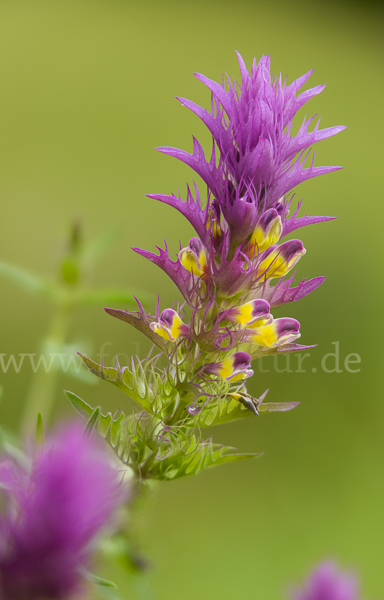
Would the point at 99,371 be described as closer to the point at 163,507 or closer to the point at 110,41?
the point at 163,507

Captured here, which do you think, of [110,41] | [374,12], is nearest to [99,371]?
[110,41]

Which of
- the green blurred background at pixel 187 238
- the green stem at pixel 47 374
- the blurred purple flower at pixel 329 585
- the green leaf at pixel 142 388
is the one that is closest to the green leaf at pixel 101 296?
the green stem at pixel 47 374

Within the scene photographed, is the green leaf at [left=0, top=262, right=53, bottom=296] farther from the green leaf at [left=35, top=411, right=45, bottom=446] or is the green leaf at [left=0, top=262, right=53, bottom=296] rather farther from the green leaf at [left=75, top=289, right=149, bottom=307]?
the green leaf at [left=35, top=411, right=45, bottom=446]

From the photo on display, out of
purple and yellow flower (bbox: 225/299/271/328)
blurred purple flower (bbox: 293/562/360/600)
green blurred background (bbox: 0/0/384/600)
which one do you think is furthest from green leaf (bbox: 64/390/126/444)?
green blurred background (bbox: 0/0/384/600)

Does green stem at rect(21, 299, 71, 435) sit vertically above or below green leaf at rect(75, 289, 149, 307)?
below

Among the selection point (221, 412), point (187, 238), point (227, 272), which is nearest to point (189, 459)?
point (221, 412)

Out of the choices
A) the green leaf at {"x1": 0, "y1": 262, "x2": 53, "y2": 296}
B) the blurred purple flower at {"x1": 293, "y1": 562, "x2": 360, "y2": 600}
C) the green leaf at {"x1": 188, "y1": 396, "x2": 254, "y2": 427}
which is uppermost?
the green leaf at {"x1": 0, "y1": 262, "x2": 53, "y2": 296}
